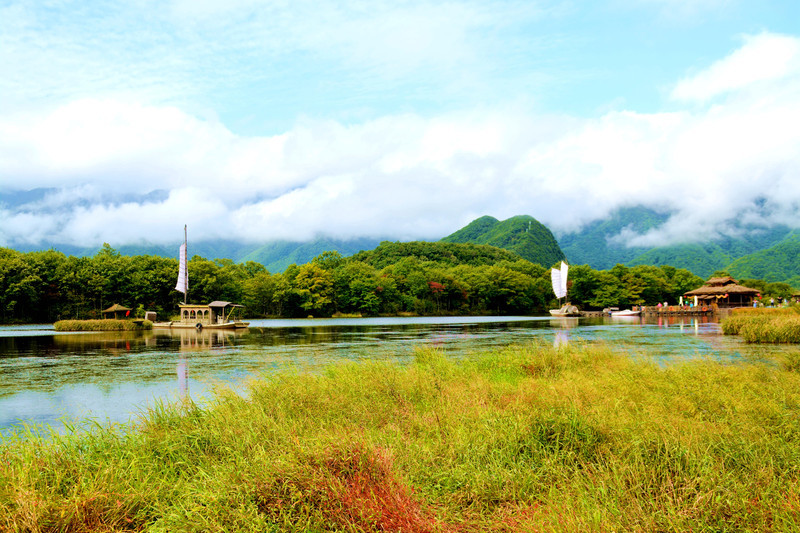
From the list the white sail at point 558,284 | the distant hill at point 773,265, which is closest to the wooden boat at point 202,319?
the white sail at point 558,284

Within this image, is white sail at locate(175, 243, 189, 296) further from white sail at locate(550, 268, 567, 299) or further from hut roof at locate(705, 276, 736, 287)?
hut roof at locate(705, 276, 736, 287)

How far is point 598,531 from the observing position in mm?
3436

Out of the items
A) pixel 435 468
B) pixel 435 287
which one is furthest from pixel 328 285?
pixel 435 468

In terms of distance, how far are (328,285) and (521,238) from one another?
10527cm

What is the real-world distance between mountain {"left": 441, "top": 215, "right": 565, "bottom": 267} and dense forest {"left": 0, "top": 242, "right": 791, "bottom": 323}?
36205 mm

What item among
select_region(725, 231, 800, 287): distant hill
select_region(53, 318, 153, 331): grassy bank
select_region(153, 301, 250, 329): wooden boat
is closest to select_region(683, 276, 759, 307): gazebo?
select_region(153, 301, 250, 329): wooden boat

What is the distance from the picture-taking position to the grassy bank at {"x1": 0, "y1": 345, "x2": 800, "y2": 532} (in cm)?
377

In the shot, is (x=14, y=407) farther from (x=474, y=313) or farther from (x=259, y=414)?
(x=474, y=313)

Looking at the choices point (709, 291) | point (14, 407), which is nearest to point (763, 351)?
point (14, 407)

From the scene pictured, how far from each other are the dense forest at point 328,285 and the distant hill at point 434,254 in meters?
0.24

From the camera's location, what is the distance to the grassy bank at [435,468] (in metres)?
3.77

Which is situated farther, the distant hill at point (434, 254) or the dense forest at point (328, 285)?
the distant hill at point (434, 254)

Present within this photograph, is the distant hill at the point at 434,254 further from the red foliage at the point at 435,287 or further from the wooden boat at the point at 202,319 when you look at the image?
the wooden boat at the point at 202,319

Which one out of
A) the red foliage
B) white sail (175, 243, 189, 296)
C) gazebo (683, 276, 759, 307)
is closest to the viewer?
white sail (175, 243, 189, 296)
